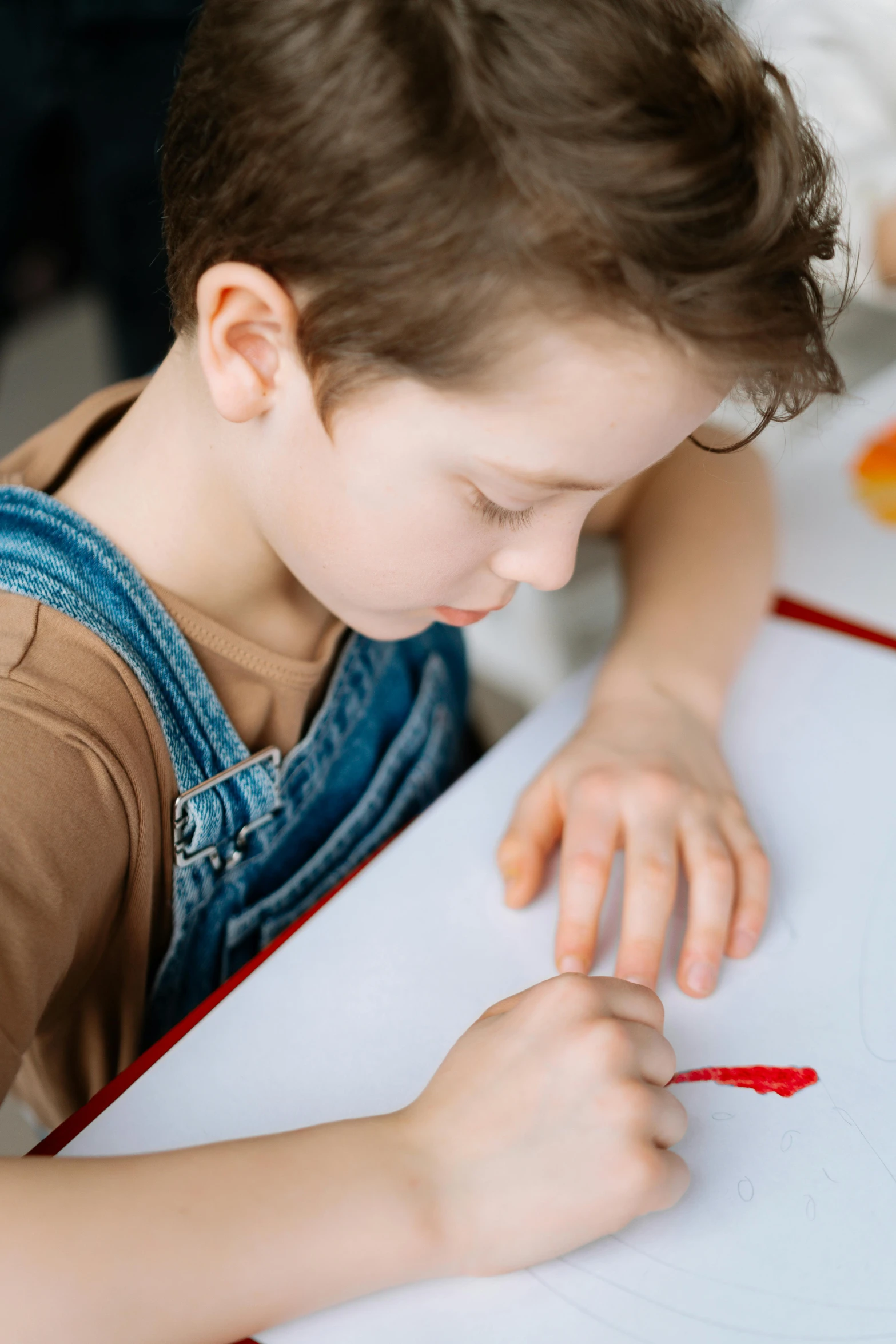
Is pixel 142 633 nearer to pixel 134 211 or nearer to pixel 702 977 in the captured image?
pixel 702 977

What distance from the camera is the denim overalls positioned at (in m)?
0.50

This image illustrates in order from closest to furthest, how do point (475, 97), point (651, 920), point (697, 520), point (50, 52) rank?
point (475, 97)
point (651, 920)
point (697, 520)
point (50, 52)

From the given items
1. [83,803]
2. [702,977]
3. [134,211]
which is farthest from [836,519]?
[134,211]

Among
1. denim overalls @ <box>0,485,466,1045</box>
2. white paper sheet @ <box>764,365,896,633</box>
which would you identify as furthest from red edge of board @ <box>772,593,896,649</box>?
denim overalls @ <box>0,485,466,1045</box>

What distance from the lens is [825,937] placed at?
49cm

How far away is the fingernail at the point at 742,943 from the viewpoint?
1.59 feet

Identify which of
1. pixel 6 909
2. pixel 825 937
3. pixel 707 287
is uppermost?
pixel 707 287

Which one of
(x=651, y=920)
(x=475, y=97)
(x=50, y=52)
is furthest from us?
(x=50, y=52)

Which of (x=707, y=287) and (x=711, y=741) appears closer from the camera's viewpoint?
(x=707, y=287)

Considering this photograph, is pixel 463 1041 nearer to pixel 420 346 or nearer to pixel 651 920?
pixel 651 920

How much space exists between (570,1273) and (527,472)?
28 centimetres

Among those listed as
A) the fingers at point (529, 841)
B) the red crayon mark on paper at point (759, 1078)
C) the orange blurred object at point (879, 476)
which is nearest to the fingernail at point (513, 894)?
the fingers at point (529, 841)

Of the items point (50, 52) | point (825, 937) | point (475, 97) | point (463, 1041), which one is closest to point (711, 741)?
point (825, 937)

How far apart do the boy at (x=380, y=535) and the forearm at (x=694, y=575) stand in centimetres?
4
